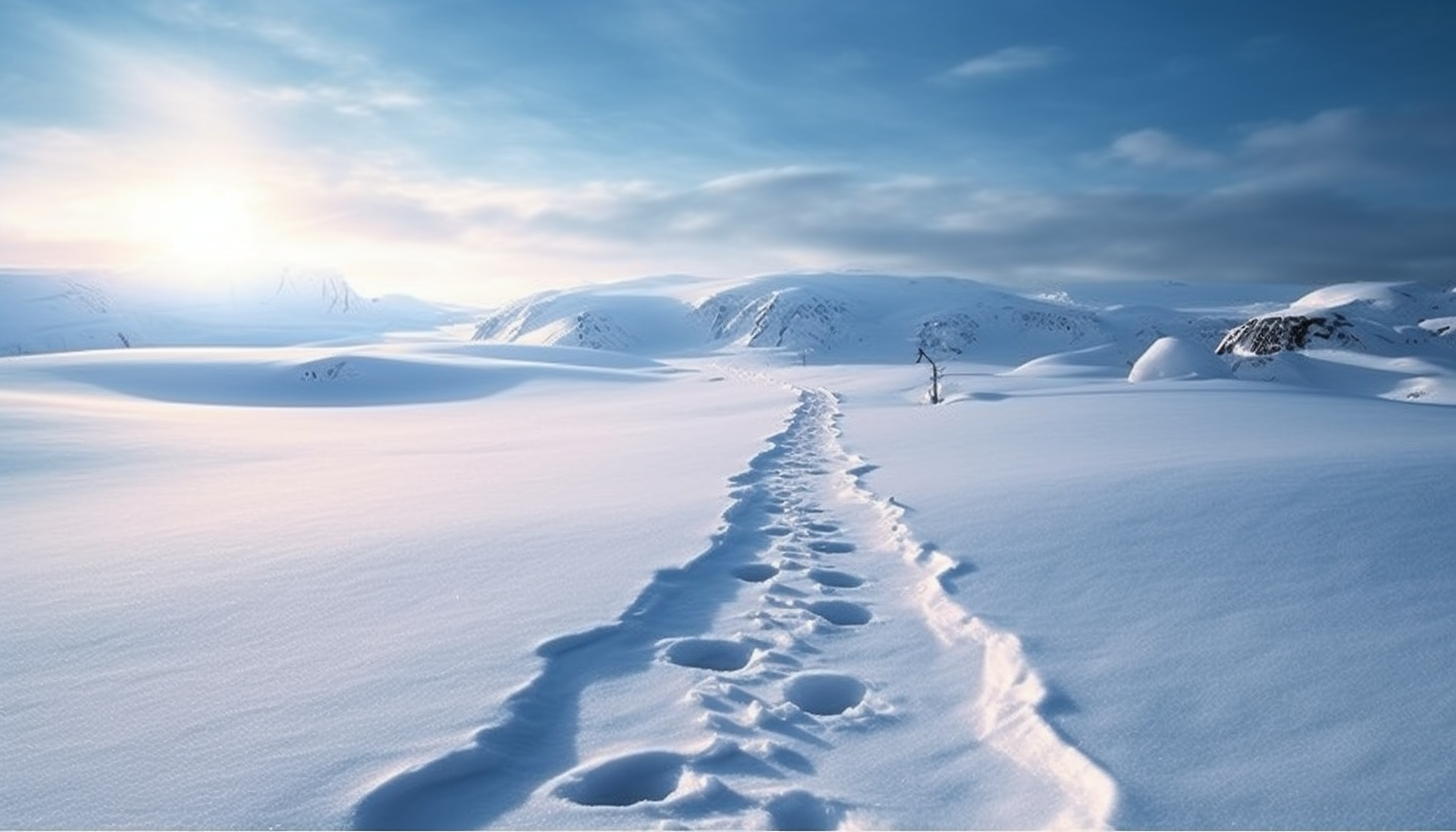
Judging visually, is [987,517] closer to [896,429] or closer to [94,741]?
[94,741]

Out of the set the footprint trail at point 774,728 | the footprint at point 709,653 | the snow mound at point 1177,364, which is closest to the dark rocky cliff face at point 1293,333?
the snow mound at point 1177,364

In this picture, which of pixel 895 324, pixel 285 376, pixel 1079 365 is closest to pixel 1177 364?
pixel 1079 365

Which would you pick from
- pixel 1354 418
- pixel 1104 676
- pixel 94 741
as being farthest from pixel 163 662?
pixel 1354 418

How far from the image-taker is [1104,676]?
3629 millimetres

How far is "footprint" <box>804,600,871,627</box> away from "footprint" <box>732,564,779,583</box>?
0.75 m

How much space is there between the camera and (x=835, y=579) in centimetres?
559

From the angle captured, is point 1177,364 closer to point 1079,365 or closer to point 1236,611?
point 1079,365

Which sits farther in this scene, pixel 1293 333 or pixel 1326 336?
pixel 1293 333

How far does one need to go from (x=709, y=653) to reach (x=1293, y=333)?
209 feet

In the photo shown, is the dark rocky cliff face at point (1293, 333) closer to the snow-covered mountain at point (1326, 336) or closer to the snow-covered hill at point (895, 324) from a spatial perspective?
the snow-covered mountain at point (1326, 336)

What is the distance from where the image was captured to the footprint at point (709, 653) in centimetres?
420

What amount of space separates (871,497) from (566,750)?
5.64 m

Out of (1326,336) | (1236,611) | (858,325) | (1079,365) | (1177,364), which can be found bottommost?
(1236,611)

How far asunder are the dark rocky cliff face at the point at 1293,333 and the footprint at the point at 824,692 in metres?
59.5
